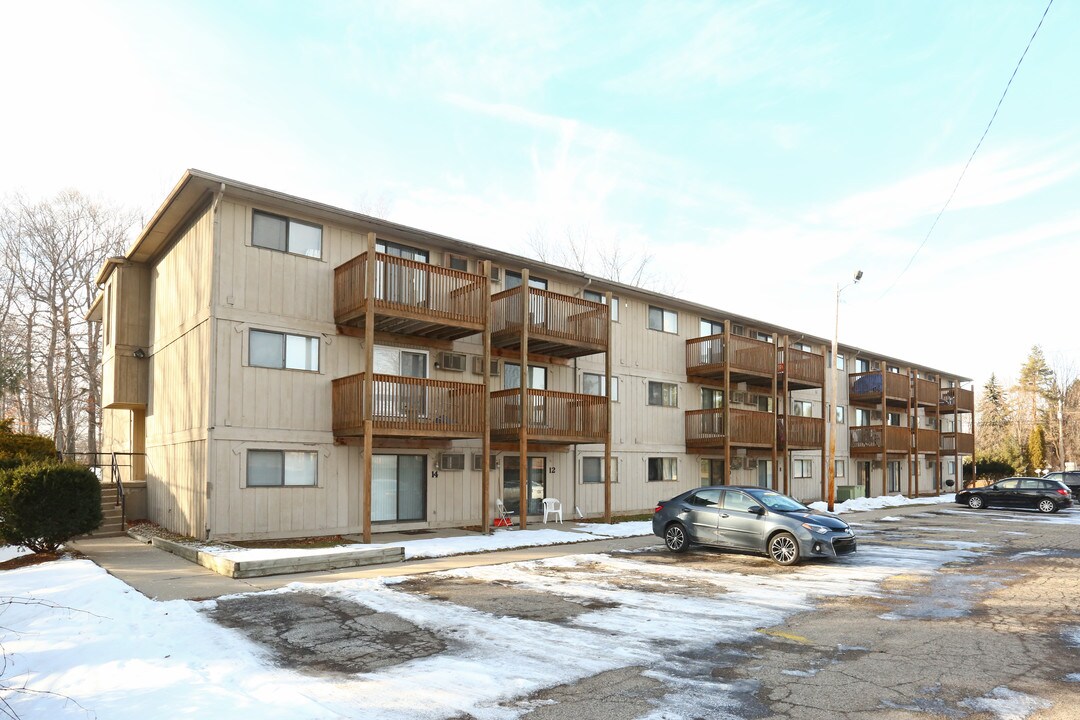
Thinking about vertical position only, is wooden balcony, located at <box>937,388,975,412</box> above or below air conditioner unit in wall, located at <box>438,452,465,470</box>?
above

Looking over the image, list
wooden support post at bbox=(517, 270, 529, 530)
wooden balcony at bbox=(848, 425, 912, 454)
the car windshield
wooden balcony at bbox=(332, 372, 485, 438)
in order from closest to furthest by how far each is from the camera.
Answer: the car windshield, wooden balcony at bbox=(332, 372, 485, 438), wooden support post at bbox=(517, 270, 529, 530), wooden balcony at bbox=(848, 425, 912, 454)

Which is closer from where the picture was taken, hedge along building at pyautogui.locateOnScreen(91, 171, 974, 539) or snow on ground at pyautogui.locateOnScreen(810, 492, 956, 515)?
hedge along building at pyautogui.locateOnScreen(91, 171, 974, 539)

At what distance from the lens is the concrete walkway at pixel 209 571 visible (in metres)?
10.6

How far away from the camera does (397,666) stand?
686cm

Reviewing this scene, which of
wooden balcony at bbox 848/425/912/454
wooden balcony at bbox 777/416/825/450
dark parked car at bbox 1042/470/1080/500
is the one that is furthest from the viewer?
dark parked car at bbox 1042/470/1080/500

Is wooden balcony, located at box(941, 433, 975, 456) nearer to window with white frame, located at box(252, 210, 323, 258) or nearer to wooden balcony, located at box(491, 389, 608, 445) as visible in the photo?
wooden balcony, located at box(491, 389, 608, 445)

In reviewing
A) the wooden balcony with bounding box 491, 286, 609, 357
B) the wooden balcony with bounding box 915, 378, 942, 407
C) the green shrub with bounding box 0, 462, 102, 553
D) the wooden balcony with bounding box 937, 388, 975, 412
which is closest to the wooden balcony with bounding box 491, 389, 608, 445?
the wooden balcony with bounding box 491, 286, 609, 357

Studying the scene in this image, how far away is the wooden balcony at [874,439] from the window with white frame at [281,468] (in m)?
28.8

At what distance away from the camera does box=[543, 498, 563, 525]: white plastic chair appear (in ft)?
70.2

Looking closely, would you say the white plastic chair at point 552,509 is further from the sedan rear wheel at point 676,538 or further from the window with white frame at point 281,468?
the window with white frame at point 281,468

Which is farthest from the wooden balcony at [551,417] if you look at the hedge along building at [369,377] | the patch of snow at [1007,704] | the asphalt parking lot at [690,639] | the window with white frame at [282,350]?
the patch of snow at [1007,704]

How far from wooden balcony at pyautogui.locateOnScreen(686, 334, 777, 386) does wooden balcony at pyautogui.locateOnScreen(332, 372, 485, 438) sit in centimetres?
1217

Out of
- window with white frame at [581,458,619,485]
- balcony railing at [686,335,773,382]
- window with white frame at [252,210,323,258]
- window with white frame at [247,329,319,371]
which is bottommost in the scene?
window with white frame at [581,458,619,485]

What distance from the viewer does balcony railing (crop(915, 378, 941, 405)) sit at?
40781 mm
